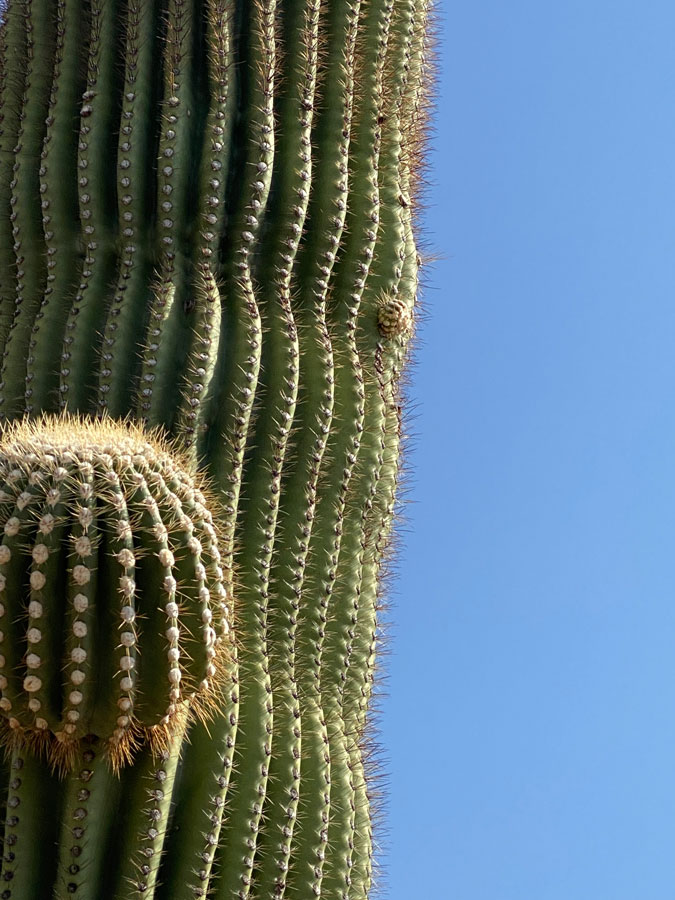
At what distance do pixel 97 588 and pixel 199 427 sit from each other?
95 centimetres

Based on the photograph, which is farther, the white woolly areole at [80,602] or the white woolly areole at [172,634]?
the white woolly areole at [172,634]

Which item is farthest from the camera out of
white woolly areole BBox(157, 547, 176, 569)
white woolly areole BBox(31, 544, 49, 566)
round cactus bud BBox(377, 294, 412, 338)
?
round cactus bud BBox(377, 294, 412, 338)

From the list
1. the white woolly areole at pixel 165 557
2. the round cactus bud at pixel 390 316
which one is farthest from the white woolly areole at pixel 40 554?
the round cactus bud at pixel 390 316

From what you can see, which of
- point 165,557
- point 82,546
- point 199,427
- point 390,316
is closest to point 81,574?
point 82,546

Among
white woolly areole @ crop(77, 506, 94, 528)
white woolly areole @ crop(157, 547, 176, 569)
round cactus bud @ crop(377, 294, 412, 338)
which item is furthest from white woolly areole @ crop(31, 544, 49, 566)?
round cactus bud @ crop(377, 294, 412, 338)

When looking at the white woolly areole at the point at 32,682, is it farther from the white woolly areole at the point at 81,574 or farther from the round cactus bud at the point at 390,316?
the round cactus bud at the point at 390,316

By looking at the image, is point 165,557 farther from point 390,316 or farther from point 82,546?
point 390,316

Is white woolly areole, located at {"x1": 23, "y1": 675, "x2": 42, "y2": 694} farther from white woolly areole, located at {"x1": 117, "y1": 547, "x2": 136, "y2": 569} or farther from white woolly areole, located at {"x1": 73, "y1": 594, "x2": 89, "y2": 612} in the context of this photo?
white woolly areole, located at {"x1": 117, "y1": 547, "x2": 136, "y2": 569}

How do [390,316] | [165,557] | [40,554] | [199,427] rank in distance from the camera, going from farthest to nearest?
[390,316] → [199,427] → [165,557] → [40,554]

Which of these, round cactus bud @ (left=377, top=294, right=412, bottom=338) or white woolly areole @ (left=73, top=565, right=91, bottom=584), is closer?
white woolly areole @ (left=73, top=565, right=91, bottom=584)

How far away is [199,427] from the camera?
13.1 feet

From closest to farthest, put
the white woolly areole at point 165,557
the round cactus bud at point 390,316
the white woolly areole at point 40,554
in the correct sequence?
the white woolly areole at point 40,554 < the white woolly areole at point 165,557 < the round cactus bud at point 390,316

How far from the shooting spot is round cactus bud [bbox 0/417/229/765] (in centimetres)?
313

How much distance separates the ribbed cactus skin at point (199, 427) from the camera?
3.25 metres
